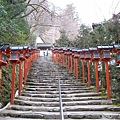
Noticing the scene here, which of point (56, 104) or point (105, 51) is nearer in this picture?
point (56, 104)

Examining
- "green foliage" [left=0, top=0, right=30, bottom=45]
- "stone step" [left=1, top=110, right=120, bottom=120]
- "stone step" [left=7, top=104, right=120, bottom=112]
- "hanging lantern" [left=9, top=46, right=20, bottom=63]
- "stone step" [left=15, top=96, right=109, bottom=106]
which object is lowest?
"stone step" [left=1, top=110, right=120, bottom=120]

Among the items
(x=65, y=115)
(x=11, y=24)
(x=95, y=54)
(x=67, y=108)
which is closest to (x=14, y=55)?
(x=11, y=24)

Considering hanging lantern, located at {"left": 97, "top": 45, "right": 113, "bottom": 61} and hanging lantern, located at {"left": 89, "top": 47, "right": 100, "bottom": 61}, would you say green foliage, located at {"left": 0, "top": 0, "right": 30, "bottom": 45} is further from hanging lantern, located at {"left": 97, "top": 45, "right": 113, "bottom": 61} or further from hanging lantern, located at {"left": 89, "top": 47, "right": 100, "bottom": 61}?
hanging lantern, located at {"left": 97, "top": 45, "right": 113, "bottom": 61}

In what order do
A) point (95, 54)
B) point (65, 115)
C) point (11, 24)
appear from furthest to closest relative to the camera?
point (95, 54)
point (11, 24)
point (65, 115)

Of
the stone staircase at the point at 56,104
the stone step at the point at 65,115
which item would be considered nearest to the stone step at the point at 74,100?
the stone staircase at the point at 56,104

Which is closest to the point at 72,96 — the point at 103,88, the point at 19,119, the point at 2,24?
the point at 103,88

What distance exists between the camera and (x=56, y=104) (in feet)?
22.3

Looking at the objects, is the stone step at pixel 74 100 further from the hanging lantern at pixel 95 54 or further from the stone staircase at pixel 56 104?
the hanging lantern at pixel 95 54

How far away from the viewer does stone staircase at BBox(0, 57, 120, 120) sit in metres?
5.68

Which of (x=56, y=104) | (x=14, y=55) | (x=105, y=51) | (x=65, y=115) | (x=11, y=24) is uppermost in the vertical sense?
(x=11, y=24)

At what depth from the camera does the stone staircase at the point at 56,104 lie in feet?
18.6

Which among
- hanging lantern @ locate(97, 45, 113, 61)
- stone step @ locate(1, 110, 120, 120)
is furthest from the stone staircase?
hanging lantern @ locate(97, 45, 113, 61)

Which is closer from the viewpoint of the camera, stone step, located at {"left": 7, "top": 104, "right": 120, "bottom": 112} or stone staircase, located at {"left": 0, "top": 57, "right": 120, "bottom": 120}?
stone staircase, located at {"left": 0, "top": 57, "right": 120, "bottom": 120}

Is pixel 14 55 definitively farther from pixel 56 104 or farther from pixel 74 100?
pixel 74 100
